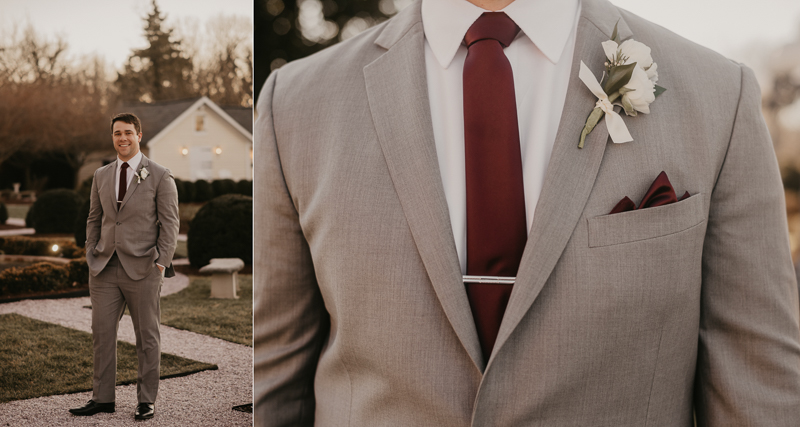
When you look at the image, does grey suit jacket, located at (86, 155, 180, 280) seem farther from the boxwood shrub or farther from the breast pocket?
the breast pocket

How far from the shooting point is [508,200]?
107 centimetres

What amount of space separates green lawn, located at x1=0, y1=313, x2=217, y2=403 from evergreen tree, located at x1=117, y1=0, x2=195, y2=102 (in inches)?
41.2

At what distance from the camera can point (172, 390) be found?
7.85 feet

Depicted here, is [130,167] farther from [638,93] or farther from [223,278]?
[638,93]

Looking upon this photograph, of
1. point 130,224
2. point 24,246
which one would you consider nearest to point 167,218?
point 130,224

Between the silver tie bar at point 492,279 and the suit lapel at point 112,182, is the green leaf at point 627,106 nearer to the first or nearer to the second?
the silver tie bar at point 492,279

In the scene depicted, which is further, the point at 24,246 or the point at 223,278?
the point at 223,278

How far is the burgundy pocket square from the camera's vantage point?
1018 mm

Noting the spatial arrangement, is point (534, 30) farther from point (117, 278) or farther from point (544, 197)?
point (117, 278)

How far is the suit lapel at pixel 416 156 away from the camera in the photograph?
103cm

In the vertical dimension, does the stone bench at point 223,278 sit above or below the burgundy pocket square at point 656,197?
below

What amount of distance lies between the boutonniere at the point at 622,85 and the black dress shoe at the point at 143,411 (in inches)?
84.2

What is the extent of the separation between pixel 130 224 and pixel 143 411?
822 millimetres

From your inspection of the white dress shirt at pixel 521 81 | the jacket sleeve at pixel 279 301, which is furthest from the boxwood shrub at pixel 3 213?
the white dress shirt at pixel 521 81
